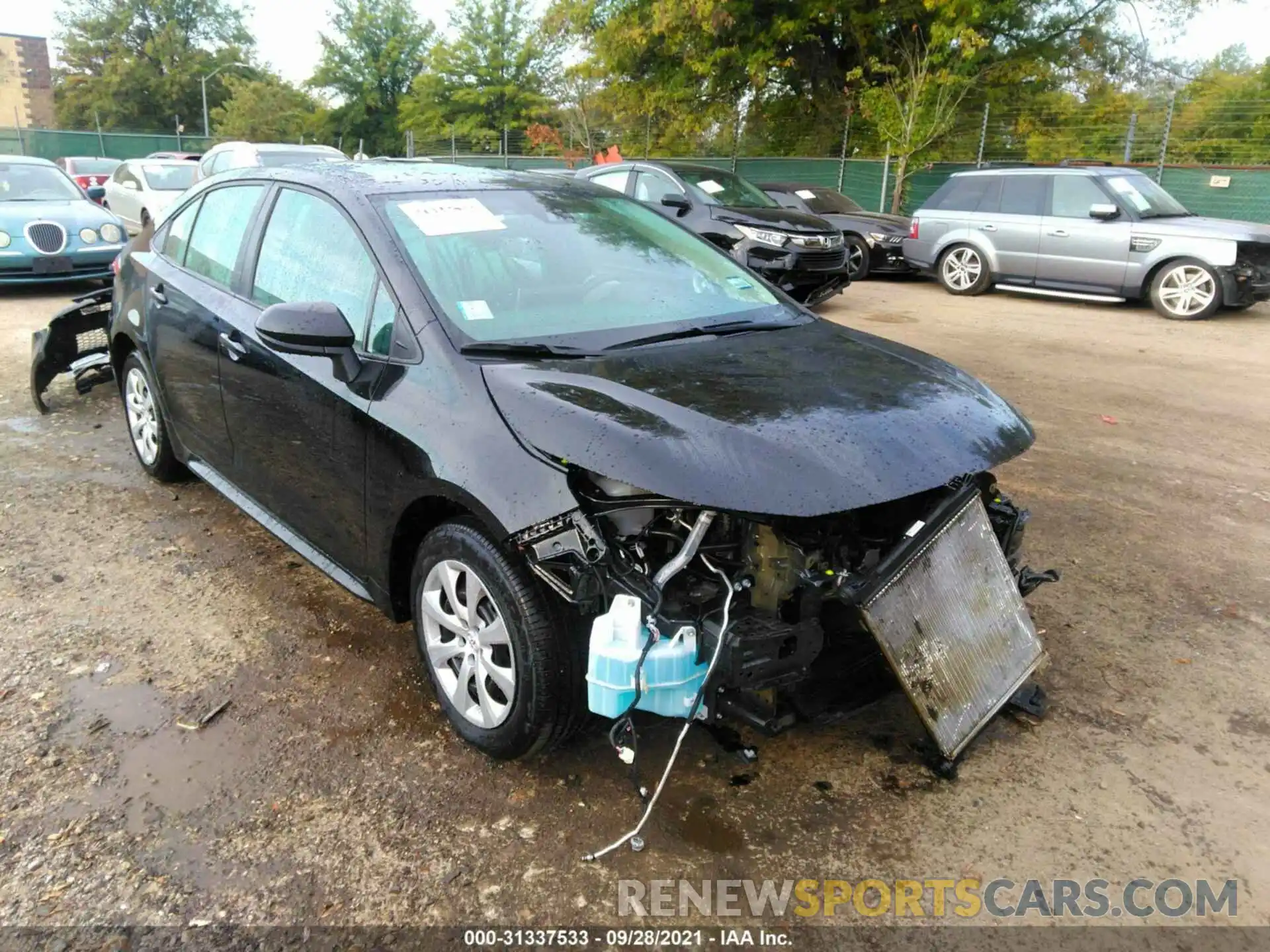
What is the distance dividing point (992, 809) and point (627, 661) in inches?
46.6

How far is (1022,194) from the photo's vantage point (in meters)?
11.5

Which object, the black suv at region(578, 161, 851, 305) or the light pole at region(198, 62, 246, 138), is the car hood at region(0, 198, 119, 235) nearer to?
the black suv at region(578, 161, 851, 305)

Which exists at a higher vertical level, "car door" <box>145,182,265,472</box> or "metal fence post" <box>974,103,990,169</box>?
"metal fence post" <box>974,103,990,169</box>

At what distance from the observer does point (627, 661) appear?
2225mm

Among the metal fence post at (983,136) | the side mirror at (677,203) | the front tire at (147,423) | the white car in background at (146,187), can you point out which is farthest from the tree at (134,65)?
the front tire at (147,423)

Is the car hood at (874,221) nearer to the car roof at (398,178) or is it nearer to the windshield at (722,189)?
the windshield at (722,189)

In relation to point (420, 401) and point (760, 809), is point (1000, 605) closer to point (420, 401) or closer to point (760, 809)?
point (760, 809)

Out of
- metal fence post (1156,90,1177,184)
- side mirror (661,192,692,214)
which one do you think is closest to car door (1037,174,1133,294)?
side mirror (661,192,692,214)

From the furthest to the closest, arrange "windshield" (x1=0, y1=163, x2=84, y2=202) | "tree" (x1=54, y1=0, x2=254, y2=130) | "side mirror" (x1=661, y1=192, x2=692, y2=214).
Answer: "tree" (x1=54, y1=0, x2=254, y2=130), "windshield" (x1=0, y1=163, x2=84, y2=202), "side mirror" (x1=661, y1=192, x2=692, y2=214)

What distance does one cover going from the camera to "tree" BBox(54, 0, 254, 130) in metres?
57.3

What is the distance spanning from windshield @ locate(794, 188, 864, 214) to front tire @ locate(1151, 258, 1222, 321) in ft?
15.8

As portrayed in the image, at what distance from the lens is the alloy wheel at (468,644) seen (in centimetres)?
258

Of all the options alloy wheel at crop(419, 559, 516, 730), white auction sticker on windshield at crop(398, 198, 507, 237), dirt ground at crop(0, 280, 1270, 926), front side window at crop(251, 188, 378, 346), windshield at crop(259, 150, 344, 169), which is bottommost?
dirt ground at crop(0, 280, 1270, 926)

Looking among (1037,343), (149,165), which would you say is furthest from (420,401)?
(149,165)
